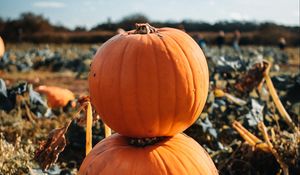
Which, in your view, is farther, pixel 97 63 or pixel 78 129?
pixel 78 129

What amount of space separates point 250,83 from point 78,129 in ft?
5.17

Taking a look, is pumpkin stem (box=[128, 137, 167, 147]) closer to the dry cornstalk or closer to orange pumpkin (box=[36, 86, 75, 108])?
the dry cornstalk

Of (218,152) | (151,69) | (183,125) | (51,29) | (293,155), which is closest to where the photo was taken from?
(151,69)

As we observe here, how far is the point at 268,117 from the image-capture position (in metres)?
4.34

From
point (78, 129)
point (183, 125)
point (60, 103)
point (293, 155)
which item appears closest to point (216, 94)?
point (293, 155)

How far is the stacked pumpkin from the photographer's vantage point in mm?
2145

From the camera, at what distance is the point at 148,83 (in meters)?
2.13

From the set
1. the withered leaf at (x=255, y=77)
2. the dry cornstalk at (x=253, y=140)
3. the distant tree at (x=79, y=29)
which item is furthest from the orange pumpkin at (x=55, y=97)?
the distant tree at (x=79, y=29)

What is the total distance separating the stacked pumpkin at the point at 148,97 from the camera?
2145 millimetres

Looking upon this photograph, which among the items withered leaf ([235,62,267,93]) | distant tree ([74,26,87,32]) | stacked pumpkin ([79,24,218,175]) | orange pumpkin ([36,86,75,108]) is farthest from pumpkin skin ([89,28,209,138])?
distant tree ([74,26,87,32])

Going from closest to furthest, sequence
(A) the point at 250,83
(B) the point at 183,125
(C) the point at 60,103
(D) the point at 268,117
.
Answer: (B) the point at 183,125, (A) the point at 250,83, (D) the point at 268,117, (C) the point at 60,103

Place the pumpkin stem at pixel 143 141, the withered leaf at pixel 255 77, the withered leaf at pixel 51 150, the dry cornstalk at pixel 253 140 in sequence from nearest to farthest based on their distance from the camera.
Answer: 1. the pumpkin stem at pixel 143 141
2. the withered leaf at pixel 51 150
3. the dry cornstalk at pixel 253 140
4. the withered leaf at pixel 255 77

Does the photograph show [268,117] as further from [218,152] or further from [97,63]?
[97,63]

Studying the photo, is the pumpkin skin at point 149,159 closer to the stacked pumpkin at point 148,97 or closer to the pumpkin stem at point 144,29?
the stacked pumpkin at point 148,97
